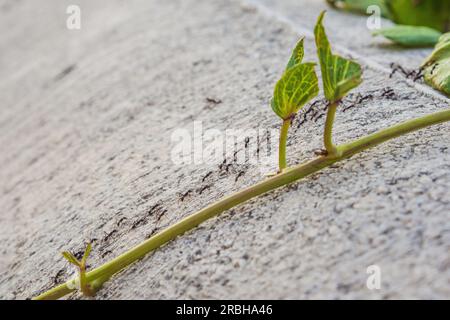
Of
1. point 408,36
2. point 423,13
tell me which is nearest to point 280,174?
point 408,36

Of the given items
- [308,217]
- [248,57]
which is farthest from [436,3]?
[308,217]

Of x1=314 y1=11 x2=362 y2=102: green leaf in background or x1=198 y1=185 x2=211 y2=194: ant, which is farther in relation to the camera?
x1=198 y1=185 x2=211 y2=194: ant

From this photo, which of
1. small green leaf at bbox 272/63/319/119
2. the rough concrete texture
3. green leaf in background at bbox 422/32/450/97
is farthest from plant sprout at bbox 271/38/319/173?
green leaf in background at bbox 422/32/450/97

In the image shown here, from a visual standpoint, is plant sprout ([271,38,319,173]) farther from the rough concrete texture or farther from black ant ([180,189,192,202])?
black ant ([180,189,192,202])

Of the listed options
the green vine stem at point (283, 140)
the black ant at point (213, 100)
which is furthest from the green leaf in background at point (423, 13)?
the green vine stem at point (283, 140)

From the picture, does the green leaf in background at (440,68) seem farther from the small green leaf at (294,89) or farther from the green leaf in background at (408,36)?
the small green leaf at (294,89)

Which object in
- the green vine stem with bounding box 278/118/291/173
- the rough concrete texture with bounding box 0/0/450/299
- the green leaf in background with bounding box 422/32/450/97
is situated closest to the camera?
the rough concrete texture with bounding box 0/0/450/299

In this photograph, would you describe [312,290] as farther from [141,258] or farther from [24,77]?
[24,77]

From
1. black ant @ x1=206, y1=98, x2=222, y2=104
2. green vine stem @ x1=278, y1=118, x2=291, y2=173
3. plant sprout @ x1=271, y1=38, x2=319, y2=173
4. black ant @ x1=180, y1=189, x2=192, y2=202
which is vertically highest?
plant sprout @ x1=271, y1=38, x2=319, y2=173
